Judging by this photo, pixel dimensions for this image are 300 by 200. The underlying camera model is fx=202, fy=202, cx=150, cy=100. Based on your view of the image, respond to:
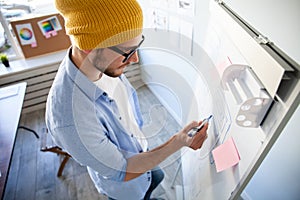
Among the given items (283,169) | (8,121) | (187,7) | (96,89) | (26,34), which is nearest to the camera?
(96,89)

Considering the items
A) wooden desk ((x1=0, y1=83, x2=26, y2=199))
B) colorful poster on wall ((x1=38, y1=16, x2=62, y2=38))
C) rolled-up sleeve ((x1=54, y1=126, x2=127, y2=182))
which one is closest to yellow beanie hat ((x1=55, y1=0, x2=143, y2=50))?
rolled-up sleeve ((x1=54, y1=126, x2=127, y2=182))

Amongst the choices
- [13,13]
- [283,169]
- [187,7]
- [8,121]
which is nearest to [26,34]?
[13,13]

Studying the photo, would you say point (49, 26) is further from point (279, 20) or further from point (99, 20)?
point (279, 20)

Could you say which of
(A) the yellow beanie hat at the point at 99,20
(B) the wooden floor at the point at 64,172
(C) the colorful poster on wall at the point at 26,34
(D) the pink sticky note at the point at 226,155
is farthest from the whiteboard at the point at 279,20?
(C) the colorful poster on wall at the point at 26,34

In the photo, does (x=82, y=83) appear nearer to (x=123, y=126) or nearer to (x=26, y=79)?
(x=123, y=126)

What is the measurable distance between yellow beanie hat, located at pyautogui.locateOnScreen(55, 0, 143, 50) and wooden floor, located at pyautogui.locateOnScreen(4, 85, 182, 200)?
82cm

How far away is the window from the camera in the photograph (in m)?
2.35

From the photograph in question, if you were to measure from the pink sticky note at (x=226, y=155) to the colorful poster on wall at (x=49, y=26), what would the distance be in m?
2.38

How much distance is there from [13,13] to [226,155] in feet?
9.35

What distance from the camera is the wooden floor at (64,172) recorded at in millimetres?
1631

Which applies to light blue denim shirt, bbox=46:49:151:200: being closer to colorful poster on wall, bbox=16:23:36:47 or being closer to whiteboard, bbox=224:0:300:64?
whiteboard, bbox=224:0:300:64

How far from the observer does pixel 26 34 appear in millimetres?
2311

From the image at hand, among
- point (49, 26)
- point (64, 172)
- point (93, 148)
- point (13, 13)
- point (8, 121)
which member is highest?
point (13, 13)

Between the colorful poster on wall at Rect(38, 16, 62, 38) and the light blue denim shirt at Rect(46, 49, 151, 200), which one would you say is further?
the colorful poster on wall at Rect(38, 16, 62, 38)
